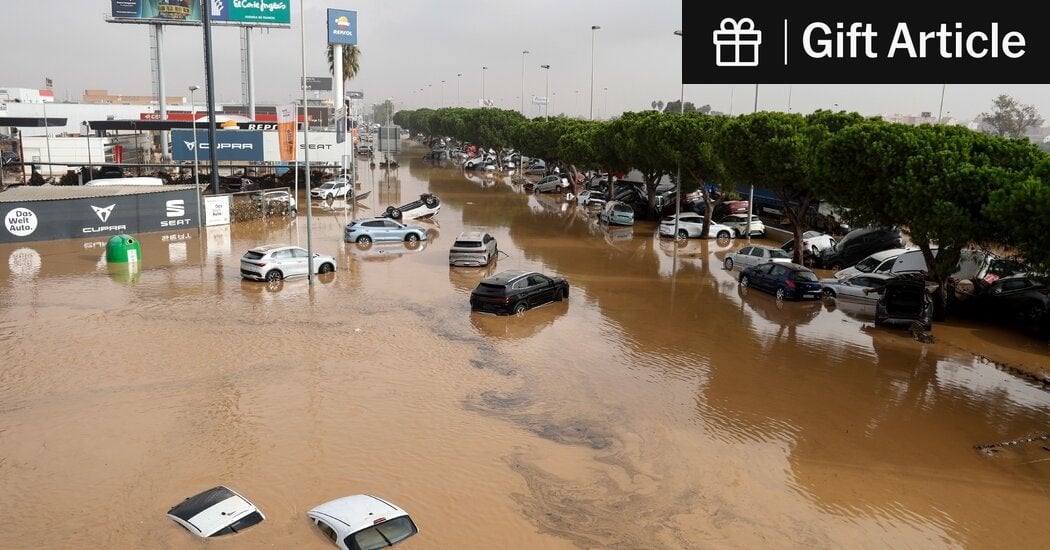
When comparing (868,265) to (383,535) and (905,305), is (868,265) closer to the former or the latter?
(905,305)

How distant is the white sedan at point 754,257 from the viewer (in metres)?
30.3

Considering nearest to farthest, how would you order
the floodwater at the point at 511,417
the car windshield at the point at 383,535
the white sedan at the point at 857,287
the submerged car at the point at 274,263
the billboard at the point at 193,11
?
the car windshield at the point at 383,535
the floodwater at the point at 511,417
the white sedan at the point at 857,287
the submerged car at the point at 274,263
the billboard at the point at 193,11

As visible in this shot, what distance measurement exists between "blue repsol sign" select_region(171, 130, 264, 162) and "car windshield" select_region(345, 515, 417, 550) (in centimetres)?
5336

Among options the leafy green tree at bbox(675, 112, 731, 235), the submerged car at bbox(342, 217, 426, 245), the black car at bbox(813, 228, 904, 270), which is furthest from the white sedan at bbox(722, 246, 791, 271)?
the submerged car at bbox(342, 217, 426, 245)

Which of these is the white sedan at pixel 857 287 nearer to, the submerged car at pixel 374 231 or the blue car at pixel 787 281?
the blue car at pixel 787 281

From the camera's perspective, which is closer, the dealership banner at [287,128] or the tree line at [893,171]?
the tree line at [893,171]

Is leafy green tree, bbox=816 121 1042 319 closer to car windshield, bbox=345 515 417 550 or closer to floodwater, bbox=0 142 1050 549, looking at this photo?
floodwater, bbox=0 142 1050 549

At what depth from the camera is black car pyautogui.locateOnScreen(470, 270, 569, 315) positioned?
2294 cm

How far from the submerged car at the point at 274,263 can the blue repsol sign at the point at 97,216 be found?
42.3 feet

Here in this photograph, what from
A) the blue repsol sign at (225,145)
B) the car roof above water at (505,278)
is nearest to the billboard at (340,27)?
the blue repsol sign at (225,145)

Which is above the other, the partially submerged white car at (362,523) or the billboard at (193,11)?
the billboard at (193,11)

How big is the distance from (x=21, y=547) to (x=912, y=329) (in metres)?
22.5

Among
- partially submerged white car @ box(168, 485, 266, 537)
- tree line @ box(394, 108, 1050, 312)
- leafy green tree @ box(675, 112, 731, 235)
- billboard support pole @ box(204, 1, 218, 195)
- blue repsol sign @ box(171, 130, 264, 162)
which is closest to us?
partially submerged white car @ box(168, 485, 266, 537)

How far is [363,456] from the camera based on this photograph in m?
13.3
